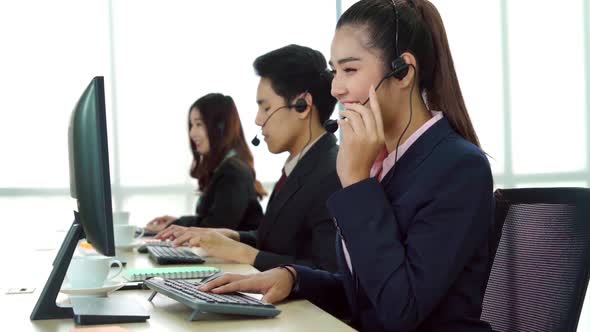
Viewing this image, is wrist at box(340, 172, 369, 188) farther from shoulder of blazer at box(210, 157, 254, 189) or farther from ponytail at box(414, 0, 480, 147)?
shoulder of blazer at box(210, 157, 254, 189)

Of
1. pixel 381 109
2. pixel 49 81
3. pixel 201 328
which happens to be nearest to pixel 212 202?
pixel 49 81

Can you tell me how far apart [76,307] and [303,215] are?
3.36 feet

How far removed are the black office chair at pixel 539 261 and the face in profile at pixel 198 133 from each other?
2528 millimetres

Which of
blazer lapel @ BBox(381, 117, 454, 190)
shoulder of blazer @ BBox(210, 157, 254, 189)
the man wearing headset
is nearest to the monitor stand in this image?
blazer lapel @ BBox(381, 117, 454, 190)

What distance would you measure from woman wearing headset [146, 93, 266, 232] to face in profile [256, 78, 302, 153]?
Result: 0.92m

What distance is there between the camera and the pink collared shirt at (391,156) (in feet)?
4.83

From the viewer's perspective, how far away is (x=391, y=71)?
1.49m

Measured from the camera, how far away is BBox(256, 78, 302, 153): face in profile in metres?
2.51

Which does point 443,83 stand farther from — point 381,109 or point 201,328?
point 201,328

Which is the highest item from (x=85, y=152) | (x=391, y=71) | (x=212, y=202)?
(x=391, y=71)

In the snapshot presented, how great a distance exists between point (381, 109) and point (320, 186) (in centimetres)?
75

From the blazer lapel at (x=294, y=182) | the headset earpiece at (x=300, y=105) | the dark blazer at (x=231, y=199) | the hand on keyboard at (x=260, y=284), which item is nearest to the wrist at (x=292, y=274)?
the hand on keyboard at (x=260, y=284)

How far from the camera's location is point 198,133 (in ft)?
12.8

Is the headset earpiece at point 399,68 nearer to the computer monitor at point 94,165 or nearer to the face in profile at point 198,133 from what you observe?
the computer monitor at point 94,165
